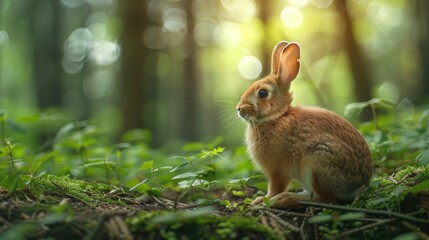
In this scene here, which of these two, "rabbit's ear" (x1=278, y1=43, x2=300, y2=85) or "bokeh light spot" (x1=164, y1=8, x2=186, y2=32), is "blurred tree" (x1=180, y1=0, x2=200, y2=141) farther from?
"rabbit's ear" (x1=278, y1=43, x2=300, y2=85)

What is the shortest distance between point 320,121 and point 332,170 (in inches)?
20.4

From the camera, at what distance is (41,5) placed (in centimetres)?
2027

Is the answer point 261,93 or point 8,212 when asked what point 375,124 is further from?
point 8,212

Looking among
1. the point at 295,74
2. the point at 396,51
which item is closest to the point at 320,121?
the point at 295,74

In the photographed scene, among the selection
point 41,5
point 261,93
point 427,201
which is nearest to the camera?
point 427,201

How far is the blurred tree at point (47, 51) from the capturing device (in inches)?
707

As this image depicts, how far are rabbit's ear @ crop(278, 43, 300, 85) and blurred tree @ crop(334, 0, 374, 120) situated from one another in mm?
6588

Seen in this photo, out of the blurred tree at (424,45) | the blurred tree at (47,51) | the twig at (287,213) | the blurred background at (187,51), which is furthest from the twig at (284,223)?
the blurred tree at (47,51)

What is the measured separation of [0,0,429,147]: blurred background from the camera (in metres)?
11.5

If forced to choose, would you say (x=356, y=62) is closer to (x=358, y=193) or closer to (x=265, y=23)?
(x=265, y=23)

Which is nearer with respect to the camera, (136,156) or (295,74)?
(295,74)

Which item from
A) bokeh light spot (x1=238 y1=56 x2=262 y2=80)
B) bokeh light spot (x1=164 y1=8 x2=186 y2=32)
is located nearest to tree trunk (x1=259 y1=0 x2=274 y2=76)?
bokeh light spot (x1=164 y1=8 x2=186 y2=32)

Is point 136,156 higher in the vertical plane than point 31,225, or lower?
lower

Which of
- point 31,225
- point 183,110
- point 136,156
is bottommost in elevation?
point 183,110
